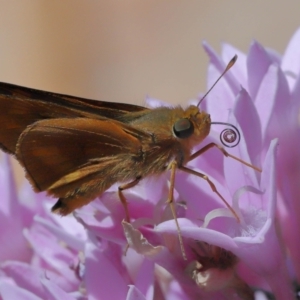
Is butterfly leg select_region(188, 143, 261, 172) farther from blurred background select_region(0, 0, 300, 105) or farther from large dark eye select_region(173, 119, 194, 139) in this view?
blurred background select_region(0, 0, 300, 105)

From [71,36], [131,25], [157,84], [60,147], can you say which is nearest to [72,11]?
[71,36]

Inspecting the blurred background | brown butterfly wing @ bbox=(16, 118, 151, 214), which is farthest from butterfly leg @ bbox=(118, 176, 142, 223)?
the blurred background

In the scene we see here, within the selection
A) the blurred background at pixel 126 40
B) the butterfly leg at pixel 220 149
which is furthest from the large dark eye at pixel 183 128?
the blurred background at pixel 126 40

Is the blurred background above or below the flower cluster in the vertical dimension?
above

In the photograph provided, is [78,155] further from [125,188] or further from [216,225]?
[216,225]

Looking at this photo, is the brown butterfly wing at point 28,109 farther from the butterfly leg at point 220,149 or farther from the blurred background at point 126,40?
the blurred background at point 126,40
